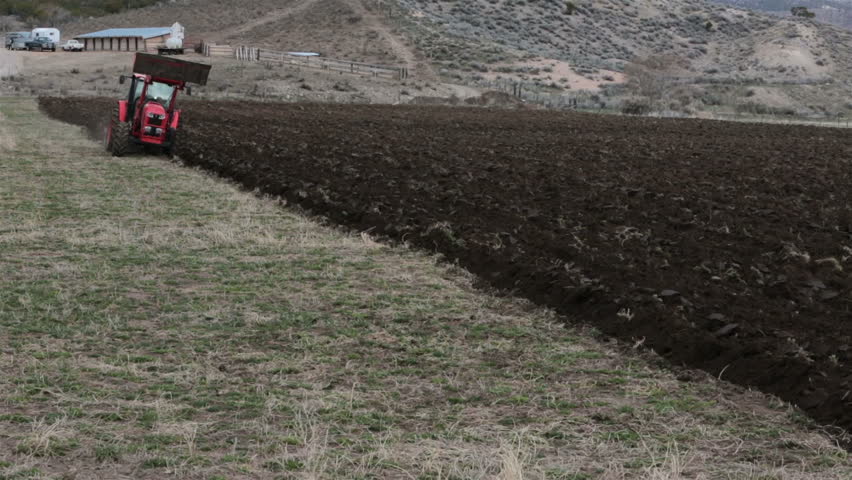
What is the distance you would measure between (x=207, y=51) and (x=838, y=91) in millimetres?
50439

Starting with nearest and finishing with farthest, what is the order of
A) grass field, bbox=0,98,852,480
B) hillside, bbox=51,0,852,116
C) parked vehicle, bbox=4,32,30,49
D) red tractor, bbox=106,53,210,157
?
1. grass field, bbox=0,98,852,480
2. red tractor, bbox=106,53,210,157
3. hillside, bbox=51,0,852,116
4. parked vehicle, bbox=4,32,30,49

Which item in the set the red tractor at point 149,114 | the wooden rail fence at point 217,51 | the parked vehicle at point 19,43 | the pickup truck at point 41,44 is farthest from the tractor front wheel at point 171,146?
the parked vehicle at point 19,43

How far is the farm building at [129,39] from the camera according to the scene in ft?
287

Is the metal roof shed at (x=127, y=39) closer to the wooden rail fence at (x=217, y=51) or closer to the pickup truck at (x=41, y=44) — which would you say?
the pickup truck at (x=41, y=44)

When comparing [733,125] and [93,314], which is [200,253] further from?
[733,125]

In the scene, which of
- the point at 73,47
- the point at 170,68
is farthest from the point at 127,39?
the point at 170,68

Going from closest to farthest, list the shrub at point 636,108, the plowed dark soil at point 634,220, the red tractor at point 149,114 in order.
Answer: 1. the plowed dark soil at point 634,220
2. the red tractor at point 149,114
3. the shrub at point 636,108

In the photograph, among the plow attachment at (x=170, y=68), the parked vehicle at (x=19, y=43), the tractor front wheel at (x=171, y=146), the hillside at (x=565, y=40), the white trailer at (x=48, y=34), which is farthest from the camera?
the white trailer at (x=48, y=34)

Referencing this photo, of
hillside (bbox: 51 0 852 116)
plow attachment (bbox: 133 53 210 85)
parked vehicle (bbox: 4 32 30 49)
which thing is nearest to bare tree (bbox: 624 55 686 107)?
hillside (bbox: 51 0 852 116)

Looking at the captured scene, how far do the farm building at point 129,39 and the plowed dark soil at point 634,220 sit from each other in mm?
59547

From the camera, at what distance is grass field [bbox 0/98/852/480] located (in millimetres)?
6199

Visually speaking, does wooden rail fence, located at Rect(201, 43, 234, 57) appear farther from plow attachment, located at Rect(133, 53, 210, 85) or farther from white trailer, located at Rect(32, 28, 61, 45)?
plow attachment, located at Rect(133, 53, 210, 85)

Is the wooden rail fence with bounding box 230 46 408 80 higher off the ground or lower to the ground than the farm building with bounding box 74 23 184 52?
higher

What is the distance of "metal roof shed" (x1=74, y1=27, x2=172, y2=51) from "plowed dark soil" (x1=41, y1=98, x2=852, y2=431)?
59.6 m
